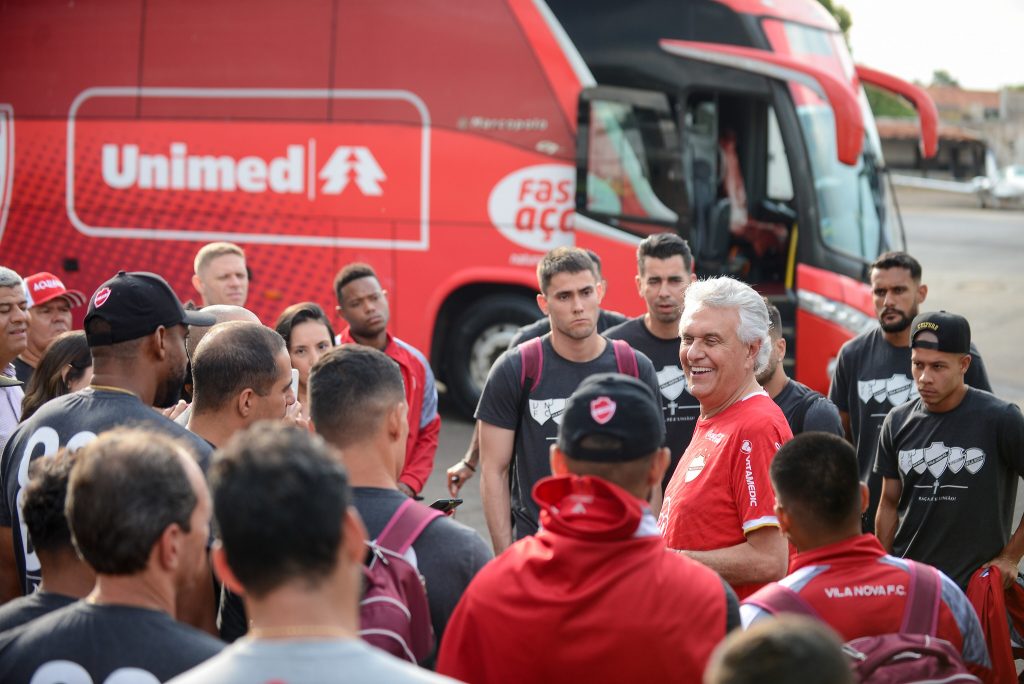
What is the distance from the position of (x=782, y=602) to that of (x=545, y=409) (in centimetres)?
217

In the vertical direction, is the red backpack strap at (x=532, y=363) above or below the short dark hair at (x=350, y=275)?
below

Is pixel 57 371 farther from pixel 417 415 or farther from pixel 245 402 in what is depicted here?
pixel 417 415

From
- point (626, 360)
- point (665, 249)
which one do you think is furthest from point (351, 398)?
point (665, 249)

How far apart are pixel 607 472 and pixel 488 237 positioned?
8.18 m

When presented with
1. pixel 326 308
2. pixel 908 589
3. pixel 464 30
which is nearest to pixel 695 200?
pixel 464 30

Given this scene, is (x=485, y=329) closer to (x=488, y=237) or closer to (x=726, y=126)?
(x=488, y=237)

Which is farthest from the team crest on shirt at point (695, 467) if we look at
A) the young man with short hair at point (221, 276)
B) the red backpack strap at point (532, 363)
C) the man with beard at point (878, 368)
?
the young man with short hair at point (221, 276)

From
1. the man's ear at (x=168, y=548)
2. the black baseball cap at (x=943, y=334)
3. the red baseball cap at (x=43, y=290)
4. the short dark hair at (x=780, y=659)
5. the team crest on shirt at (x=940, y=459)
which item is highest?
the black baseball cap at (x=943, y=334)

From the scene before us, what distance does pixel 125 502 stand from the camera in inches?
101

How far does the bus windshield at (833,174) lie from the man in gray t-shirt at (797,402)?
566cm

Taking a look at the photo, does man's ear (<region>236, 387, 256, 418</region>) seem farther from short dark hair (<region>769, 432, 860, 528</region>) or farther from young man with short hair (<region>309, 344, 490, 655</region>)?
short dark hair (<region>769, 432, 860, 528</region>)

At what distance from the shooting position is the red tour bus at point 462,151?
34.7ft

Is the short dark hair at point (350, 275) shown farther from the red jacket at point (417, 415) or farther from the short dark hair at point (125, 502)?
the short dark hair at point (125, 502)

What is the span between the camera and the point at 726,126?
11031 millimetres
